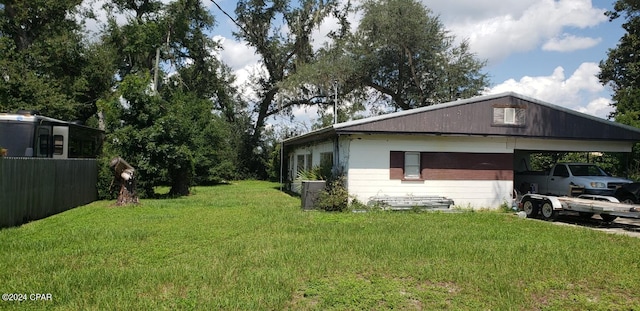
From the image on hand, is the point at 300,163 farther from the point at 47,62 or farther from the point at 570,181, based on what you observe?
the point at 47,62

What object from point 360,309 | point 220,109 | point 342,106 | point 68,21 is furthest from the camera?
point 220,109

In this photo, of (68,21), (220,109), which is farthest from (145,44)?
(220,109)

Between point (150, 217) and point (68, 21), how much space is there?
89.0ft

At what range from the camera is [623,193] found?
14789 millimetres

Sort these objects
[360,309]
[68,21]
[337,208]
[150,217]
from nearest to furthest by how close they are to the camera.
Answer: [360,309]
[150,217]
[337,208]
[68,21]

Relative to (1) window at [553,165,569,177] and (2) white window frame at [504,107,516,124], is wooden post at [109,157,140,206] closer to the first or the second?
(2) white window frame at [504,107,516,124]

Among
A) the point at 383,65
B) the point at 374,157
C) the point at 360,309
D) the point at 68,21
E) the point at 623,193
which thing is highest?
the point at 68,21

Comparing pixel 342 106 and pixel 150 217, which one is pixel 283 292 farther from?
pixel 342 106

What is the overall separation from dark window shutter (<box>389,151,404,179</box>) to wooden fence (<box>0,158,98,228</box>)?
34.1ft

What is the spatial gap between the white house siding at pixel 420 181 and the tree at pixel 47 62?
2246 cm

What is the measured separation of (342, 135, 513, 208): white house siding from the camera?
50.4ft

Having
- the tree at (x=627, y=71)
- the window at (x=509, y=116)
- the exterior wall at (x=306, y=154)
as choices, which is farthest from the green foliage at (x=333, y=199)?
the tree at (x=627, y=71)

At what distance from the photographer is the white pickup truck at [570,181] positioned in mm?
15641

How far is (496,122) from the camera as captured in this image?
623 inches
